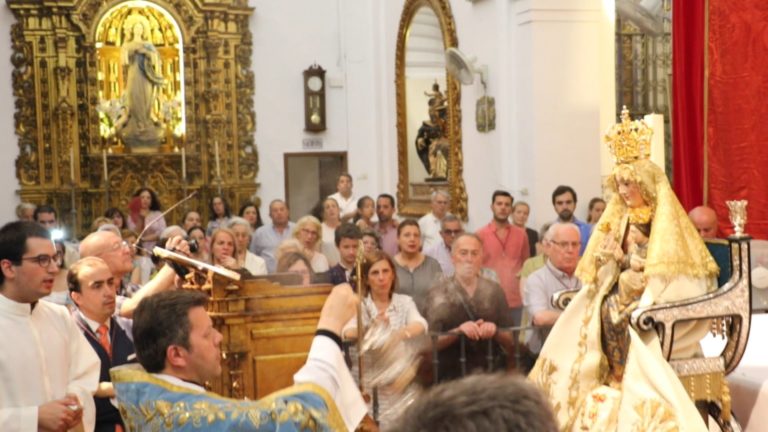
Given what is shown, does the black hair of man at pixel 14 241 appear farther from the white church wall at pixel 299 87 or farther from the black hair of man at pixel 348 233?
the white church wall at pixel 299 87

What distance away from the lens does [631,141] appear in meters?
6.03

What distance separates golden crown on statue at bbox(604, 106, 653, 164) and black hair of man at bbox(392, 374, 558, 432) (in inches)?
166

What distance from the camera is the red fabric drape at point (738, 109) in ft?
27.3

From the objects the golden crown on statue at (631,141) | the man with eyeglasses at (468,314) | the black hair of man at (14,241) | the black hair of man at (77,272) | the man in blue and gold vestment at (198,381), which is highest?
the golden crown on statue at (631,141)

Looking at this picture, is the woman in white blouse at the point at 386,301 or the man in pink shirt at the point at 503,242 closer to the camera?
the woman in white blouse at the point at 386,301

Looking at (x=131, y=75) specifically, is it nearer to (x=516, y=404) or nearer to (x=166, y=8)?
(x=166, y=8)

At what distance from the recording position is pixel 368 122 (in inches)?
698

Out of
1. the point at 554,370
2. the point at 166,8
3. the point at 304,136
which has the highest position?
the point at 166,8

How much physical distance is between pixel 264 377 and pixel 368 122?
486 inches

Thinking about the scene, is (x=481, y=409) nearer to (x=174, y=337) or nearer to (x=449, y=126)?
(x=174, y=337)

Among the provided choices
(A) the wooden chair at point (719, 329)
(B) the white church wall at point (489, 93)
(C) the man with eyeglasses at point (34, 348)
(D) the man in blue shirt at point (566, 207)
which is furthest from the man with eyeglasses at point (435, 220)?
(C) the man with eyeglasses at point (34, 348)

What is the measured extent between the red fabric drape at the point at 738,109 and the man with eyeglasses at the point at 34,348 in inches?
213

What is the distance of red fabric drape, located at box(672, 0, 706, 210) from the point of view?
8.90 meters

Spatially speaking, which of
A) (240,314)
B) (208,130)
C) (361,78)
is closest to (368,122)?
(361,78)
